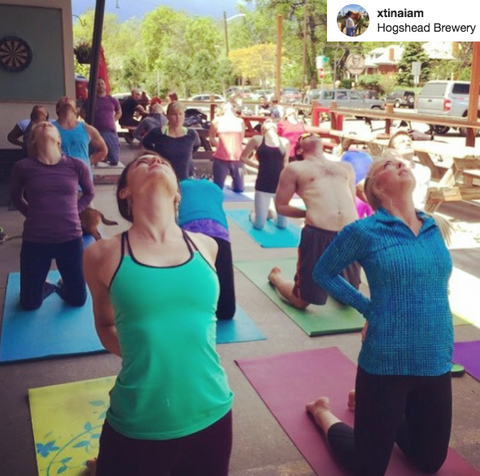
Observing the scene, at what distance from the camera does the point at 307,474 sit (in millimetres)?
2850

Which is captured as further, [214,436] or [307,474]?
[307,474]

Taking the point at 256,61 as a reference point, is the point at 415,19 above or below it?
below

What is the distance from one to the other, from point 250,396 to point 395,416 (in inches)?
49.9

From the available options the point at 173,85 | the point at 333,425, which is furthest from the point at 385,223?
the point at 173,85

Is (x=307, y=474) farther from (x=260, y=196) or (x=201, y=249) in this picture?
(x=260, y=196)

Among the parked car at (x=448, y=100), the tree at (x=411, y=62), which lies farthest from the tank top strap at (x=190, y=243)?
the tree at (x=411, y=62)

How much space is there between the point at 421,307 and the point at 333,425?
0.93 meters

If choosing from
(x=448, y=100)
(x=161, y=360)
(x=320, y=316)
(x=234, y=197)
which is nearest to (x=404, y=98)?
(x=448, y=100)

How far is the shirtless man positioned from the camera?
15.4 ft

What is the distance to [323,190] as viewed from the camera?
4.73m

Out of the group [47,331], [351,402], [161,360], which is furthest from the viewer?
[47,331]

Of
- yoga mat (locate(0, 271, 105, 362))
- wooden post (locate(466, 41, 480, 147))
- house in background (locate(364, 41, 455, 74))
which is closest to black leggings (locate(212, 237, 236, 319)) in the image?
yoga mat (locate(0, 271, 105, 362))

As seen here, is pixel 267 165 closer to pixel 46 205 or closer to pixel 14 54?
pixel 46 205

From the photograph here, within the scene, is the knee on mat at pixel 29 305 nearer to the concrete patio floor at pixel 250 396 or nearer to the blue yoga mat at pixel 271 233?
the concrete patio floor at pixel 250 396
